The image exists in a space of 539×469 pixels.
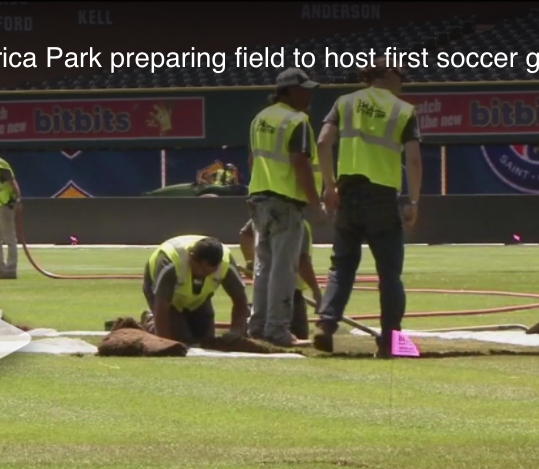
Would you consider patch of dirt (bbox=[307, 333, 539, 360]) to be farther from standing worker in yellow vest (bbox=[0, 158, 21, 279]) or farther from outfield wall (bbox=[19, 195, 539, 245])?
outfield wall (bbox=[19, 195, 539, 245])

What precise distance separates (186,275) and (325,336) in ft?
3.57

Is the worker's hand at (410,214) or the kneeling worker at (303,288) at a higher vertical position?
the worker's hand at (410,214)

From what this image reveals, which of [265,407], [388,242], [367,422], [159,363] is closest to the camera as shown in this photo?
[367,422]

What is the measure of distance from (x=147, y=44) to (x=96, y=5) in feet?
6.70

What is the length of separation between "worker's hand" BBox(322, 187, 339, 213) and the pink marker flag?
98cm

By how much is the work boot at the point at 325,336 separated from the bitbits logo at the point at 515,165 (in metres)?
26.3

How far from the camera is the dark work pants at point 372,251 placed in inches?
442

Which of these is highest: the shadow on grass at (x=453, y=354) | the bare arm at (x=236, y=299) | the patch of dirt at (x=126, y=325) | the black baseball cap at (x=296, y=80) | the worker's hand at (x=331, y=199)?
the black baseball cap at (x=296, y=80)

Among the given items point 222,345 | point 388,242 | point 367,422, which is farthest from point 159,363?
point 367,422

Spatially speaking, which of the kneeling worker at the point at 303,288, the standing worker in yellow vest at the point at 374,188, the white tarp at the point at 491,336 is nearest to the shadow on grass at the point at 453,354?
the standing worker in yellow vest at the point at 374,188

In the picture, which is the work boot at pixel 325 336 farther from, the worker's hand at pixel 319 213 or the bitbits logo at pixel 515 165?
the bitbits logo at pixel 515 165

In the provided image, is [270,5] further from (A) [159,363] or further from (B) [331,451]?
(B) [331,451]

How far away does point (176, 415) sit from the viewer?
7965 mm

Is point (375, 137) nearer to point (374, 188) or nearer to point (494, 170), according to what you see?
point (374, 188)
